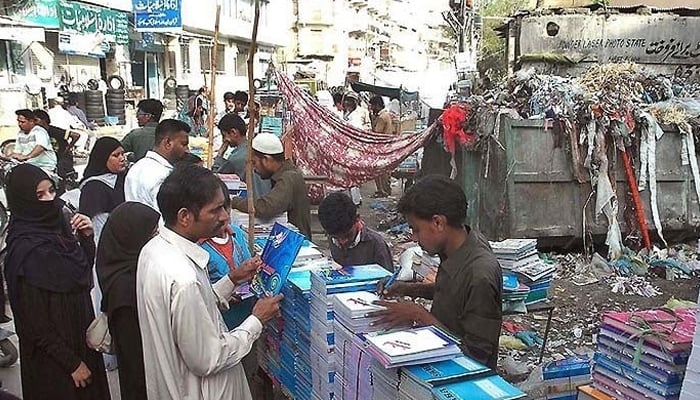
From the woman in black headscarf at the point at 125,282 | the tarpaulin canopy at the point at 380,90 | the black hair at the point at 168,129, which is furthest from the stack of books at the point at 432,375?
the tarpaulin canopy at the point at 380,90

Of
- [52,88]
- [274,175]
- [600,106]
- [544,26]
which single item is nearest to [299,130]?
[600,106]

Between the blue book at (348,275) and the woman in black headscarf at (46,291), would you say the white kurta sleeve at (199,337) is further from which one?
the woman in black headscarf at (46,291)

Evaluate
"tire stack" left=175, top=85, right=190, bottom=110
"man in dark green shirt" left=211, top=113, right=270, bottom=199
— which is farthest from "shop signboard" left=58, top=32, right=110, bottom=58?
"man in dark green shirt" left=211, top=113, right=270, bottom=199

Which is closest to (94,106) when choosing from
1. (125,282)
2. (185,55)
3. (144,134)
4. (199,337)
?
(185,55)

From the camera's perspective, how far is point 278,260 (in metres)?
2.59

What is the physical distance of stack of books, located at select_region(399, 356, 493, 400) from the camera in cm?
162

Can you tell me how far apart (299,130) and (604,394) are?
7.41 metres

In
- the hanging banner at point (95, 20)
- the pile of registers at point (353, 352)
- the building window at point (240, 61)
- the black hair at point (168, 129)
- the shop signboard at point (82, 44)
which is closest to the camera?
the pile of registers at point (353, 352)

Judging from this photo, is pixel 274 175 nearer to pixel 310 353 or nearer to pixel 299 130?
pixel 310 353

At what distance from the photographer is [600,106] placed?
711cm

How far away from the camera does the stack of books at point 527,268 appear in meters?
3.88

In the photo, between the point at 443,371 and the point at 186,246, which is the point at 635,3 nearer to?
the point at 186,246

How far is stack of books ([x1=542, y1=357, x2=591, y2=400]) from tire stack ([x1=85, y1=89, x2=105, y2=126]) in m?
16.7

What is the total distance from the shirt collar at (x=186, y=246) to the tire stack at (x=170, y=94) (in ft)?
72.2
